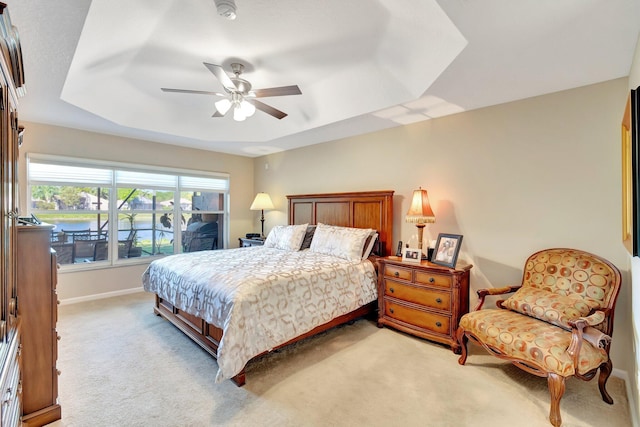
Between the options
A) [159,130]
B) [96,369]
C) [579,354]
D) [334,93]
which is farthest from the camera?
[159,130]

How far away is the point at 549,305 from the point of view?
231 centimetres

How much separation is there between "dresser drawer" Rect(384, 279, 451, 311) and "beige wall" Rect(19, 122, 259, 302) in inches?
148

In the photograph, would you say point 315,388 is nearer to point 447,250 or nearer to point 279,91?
point 447,250

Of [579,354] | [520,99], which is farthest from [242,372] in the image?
[520,99]

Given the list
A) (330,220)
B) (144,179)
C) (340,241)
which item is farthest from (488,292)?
(144,179)

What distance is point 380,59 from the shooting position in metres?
2.82

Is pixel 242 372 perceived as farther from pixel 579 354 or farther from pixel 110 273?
pixel 110 273

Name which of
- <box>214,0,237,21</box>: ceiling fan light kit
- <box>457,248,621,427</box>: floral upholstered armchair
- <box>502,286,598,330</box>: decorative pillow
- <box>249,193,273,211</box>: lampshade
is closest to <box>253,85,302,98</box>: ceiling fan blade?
<box>214,0,237,21</box>: ceiling fan light kit

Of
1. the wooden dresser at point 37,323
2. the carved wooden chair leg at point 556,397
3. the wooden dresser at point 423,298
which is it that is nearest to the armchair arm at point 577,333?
the carved wooden chair leg at point 556,397

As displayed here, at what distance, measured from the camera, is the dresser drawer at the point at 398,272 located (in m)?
3.20

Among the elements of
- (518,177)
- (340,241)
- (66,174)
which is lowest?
(340,241)

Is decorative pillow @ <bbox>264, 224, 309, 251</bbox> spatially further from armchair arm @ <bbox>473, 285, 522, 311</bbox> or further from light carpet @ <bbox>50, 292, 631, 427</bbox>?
armchair arm @ <bbox>473, 285, 522, 311</bbox>

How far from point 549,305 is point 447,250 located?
1.00m

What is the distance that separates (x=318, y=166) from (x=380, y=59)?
2.37 metres
